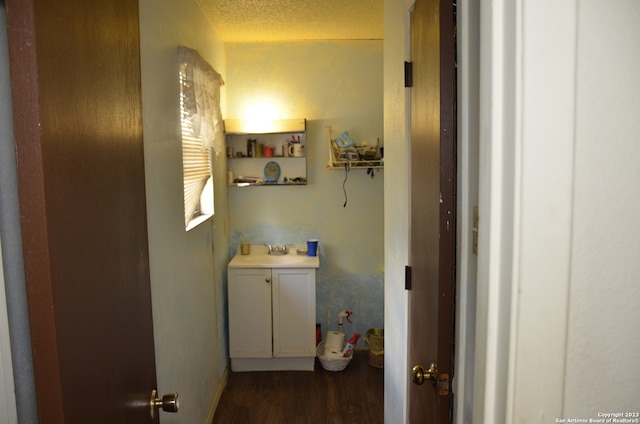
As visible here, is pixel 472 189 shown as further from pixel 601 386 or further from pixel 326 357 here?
pixel 326 357

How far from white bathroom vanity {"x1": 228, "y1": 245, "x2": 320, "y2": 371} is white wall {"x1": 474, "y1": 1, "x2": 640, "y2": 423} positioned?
282 cm

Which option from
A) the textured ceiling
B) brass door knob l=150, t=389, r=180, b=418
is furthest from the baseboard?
the textured ceiling

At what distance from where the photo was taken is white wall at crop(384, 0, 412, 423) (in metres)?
1.83

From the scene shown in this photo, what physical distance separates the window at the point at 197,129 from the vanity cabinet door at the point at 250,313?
2.21 feet

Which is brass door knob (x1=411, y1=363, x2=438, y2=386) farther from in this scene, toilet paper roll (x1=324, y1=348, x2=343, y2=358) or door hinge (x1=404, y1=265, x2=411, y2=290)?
toilet paper roll (x1=324, y1=348, x2=343, y2=358)

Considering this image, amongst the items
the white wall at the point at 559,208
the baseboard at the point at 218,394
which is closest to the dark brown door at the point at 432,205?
the white wall at the point at 559,208

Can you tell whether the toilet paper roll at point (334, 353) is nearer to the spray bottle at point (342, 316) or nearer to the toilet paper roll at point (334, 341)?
the toilet paper roll at point (334, 341)

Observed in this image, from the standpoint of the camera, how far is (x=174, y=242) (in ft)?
6.98

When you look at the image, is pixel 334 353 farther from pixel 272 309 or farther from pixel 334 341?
pixel 272 309

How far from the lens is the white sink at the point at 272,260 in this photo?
133 inches

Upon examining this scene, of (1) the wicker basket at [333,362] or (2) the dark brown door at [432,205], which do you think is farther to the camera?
(1) the wicker basket at [333,362]

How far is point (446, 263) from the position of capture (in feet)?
3.28

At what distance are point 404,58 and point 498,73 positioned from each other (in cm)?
130

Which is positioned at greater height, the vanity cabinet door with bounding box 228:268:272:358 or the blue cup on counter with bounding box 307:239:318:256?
the blue cup on counter with bounding box 307:239:318:256
